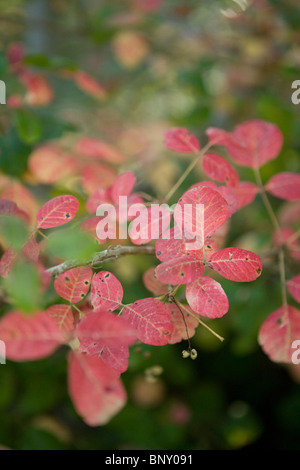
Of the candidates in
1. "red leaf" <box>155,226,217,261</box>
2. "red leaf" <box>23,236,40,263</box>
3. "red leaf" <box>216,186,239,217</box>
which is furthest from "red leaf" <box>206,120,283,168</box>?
"red leaf" <box>23,236,40,263</box>

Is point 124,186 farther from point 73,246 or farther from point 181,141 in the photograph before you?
point 73,246

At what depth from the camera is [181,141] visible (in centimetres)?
63

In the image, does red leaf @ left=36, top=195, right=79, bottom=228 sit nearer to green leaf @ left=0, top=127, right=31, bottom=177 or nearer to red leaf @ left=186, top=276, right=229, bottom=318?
red leaf @ left=186, top=276, right=229, bottom=318

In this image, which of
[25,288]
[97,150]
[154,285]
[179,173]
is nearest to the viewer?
[25,288]

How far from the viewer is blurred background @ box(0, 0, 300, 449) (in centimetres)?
102

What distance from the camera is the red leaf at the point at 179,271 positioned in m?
0.46

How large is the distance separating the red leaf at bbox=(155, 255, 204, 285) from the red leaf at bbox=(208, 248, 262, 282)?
25mm

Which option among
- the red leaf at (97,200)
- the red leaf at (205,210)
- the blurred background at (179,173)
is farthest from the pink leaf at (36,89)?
the red leaf at (205,210)

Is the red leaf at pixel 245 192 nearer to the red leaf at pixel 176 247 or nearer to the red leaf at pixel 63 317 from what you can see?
the red leaf at pixel 176 247

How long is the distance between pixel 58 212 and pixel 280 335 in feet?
1.25

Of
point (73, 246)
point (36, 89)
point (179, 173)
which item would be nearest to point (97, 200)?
point (73, 246)

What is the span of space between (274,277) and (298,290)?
466 millimetres

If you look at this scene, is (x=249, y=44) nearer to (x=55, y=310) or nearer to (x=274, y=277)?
(x=274, y=277)

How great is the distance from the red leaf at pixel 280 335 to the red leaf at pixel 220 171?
23cm
